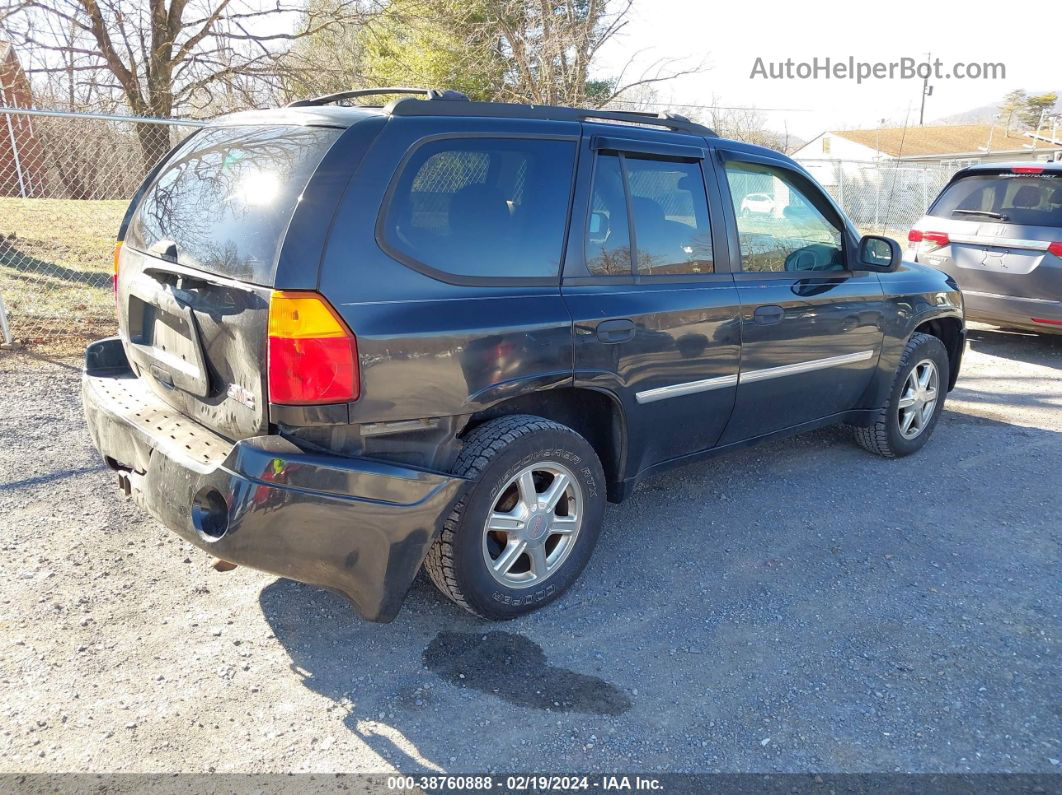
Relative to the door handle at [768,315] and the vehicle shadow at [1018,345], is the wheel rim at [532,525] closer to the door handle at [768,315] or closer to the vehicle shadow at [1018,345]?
the door handle at [768,315]

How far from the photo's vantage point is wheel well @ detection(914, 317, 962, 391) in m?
5.12

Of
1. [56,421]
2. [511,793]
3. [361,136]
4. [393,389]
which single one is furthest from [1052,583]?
[56,421]

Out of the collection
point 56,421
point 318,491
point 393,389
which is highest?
point 393,389

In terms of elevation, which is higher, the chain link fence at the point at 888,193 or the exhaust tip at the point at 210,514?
the chain link fence at the point at 888,193

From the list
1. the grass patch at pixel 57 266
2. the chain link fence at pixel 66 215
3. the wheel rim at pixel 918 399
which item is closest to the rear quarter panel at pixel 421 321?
the wheel rim at pixel 918 399

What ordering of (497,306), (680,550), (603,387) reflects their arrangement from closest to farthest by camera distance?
(497,306) → (603,387) → (680,550)

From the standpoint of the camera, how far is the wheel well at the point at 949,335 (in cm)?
512

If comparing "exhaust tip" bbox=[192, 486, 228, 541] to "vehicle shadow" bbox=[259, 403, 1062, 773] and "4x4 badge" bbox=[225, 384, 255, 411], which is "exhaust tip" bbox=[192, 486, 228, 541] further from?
"vehicle shadow" bbox=[259, 403, 1062, 773]

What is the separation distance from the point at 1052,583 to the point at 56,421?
5538 mm

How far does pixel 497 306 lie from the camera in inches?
112

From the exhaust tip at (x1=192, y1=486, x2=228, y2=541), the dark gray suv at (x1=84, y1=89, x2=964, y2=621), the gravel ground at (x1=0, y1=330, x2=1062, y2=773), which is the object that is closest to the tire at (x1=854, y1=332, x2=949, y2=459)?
the gravel ground at (x1=0, y1=330, x2=1062, y2=773)

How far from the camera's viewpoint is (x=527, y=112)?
3131 millimetres

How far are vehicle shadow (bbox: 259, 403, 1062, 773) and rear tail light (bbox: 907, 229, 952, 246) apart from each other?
13.7 feet

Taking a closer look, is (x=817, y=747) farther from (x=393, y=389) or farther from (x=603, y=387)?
(x=393, y=389)
